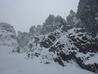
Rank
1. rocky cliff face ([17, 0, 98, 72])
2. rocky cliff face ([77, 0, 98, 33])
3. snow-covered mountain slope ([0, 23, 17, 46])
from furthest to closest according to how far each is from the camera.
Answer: snow-covered mountain slope ([0, 23, 17, 46])
rocky cliff face ([77, 0, 98, 33])
rocky cliff face ([17, 0, 98, 72])

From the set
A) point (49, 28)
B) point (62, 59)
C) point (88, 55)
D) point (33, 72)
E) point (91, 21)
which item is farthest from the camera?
point (49, 28)

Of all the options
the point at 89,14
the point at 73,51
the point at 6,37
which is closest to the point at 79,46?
the point at 73,51

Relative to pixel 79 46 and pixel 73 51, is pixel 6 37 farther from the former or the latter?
pixel 79 46

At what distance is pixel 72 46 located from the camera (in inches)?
744

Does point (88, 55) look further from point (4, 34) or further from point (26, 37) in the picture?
point (4, 34)

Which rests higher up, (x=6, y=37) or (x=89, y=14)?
(x=89, y=14)

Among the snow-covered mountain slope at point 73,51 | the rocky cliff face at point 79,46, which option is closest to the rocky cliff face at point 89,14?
the rocky cliff face at point 79,46

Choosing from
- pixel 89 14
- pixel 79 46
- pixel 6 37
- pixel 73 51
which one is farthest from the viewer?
pixel 6 37

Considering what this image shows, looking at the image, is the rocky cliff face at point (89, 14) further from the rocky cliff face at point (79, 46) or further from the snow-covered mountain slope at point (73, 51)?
the snow-covered mountain slope at point (73, 51)

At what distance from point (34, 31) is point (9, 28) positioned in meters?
15.0

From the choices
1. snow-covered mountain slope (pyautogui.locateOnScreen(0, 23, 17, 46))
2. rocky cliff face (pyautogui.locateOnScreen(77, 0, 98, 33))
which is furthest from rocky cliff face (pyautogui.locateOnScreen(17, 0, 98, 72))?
snow-covered mountain slope (pyautogui.locateOnScreen(0, 23, 17, 46))

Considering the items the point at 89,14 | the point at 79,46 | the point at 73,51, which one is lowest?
the point at 73,51

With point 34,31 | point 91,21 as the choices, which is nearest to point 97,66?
point 91,21

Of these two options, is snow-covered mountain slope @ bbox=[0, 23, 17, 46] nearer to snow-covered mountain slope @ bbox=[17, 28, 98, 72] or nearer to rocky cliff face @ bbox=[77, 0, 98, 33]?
snow-covered mountain slope @ bbox=[17, 28, 98, 72]
